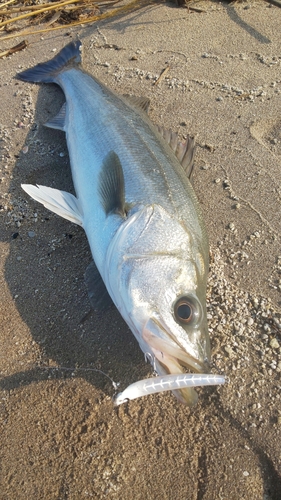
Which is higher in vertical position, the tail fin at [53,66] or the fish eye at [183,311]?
the tail fin at [53,66]

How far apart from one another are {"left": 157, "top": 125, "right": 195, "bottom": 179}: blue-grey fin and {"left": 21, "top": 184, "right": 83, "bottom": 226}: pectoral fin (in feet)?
3.16

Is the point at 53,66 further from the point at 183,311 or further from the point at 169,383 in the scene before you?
the point at 169,383

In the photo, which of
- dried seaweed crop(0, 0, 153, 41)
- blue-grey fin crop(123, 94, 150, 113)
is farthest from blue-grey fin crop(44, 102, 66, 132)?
dried seaweed crop(0, 0, 153, 41)

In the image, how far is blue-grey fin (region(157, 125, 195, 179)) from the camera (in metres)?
3.25

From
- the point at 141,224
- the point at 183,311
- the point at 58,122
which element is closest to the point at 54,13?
the point at 58,122

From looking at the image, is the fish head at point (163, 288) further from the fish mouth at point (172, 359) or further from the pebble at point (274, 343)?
the pebble at point (274, 343)

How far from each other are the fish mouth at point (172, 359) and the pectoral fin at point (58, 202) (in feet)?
4.31

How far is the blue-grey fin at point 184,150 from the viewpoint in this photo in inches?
128

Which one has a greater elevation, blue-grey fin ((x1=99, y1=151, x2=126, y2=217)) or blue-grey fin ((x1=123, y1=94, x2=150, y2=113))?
blue-grey fin ((x1=123, y1=94, x2=150, y2=113))

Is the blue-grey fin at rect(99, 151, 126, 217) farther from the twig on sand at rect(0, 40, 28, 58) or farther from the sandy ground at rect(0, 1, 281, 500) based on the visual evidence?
the twig on sand at rect(0, 40, 28, 58)

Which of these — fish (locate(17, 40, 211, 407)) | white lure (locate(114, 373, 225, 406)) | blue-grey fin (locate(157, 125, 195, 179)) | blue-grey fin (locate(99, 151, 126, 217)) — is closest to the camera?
white lure (locate(114, 373, 225, 406))

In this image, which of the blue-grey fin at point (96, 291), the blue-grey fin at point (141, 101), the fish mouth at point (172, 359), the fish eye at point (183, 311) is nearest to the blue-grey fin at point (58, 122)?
the blue-grey fin at point (141, 101)

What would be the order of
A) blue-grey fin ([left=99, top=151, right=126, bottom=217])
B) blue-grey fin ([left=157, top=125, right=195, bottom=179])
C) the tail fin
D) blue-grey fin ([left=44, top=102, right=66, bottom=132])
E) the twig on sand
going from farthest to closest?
the twig on sand
the tail fin
blue-grey fin ([left=44, top=102, right=66, bottom=132])
blue-grey fin ([left=157, top=125, right=195, bottom=179])
blue-grey fin ([left=99, top=151, right=126, bottom=217])

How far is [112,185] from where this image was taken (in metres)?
2.83
